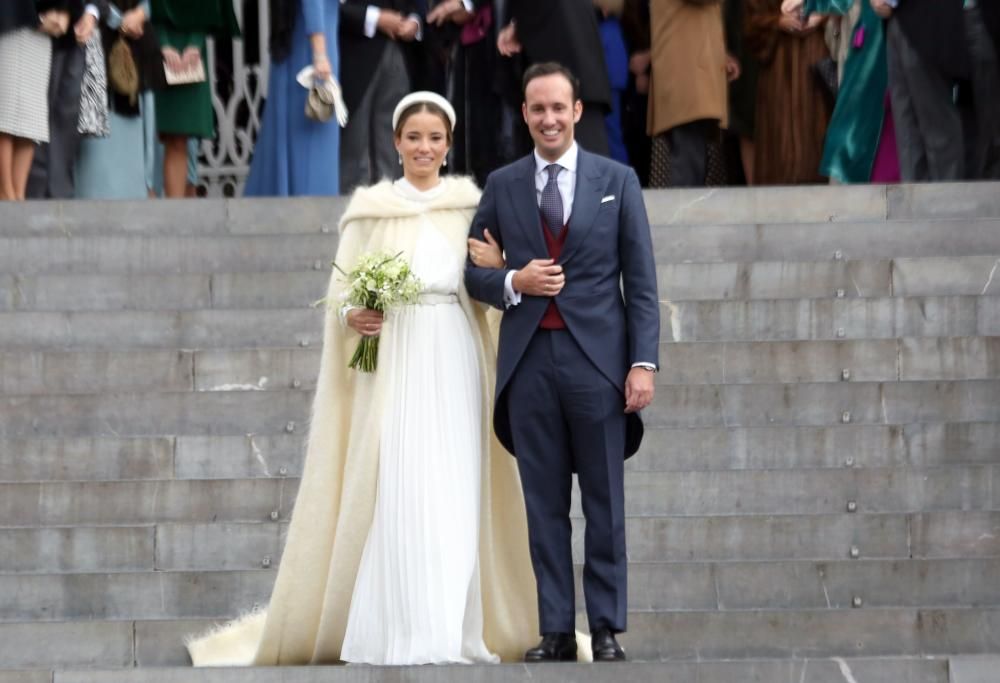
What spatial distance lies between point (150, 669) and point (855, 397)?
3.77 meters

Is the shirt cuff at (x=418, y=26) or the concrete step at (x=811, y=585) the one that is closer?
the concrete step at (x=811, y=585)

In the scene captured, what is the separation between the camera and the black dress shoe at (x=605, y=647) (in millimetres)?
8641

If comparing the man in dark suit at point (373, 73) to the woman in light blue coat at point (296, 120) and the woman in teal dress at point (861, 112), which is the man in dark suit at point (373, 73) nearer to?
the woman in light blue coat at point (296, 120)

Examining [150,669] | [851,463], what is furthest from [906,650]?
[150,669]

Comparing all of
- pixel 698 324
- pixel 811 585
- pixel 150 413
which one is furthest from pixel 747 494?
pixel 150 413

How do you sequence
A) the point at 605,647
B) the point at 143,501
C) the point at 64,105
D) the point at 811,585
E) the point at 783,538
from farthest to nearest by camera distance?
1. the point at 64,105
2. the point at 143,501
3. the point at 783,538
4. the point at 811,585
5. the point at 605,647

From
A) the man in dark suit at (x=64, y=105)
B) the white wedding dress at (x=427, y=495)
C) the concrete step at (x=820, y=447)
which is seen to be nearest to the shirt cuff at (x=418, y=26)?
the man in dark suit at (x=64, y=105)

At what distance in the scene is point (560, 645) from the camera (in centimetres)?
875

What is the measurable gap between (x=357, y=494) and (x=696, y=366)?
293 centimetres

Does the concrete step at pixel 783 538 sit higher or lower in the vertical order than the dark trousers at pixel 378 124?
lower

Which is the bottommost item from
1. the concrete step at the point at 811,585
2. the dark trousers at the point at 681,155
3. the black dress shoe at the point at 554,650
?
the black dress shoe at the point at 554,650

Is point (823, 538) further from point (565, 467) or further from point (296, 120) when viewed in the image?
point (296, 120)

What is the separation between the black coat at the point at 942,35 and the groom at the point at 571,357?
524 centimetres

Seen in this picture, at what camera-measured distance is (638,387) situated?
8711mm
